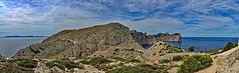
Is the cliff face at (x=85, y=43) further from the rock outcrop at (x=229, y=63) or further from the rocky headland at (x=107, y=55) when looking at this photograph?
the rock outcrop at (x=229, y=63)

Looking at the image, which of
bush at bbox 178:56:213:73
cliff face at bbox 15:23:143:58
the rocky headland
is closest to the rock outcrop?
the rocky headland

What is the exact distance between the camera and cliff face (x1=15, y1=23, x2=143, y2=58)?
78.4 metres

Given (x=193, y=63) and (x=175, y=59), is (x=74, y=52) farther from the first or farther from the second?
(x=193, y=63)

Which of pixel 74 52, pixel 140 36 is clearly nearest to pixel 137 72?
pixel 74 52

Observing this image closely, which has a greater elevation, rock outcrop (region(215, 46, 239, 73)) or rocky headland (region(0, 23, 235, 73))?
rock outcrop (region(215, 46, 239, 73))

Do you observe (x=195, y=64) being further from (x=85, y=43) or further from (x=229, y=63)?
(x=85, y=43)

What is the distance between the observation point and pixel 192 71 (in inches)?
914

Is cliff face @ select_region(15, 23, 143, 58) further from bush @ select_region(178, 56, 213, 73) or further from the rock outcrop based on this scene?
the rock outcrop

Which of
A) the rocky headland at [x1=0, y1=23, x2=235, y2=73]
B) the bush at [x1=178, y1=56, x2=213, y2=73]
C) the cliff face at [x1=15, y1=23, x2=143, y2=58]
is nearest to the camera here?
the bush at [x1=178, y1=56, x2=213, y2=73]

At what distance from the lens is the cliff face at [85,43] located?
3088 inches

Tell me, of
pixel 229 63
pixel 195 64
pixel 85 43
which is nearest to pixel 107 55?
pixel 85 43

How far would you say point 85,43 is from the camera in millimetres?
86062

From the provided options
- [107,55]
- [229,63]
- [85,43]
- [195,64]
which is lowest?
[107,55]

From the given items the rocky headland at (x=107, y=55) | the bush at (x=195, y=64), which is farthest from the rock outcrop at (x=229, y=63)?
the bush at (x=195, y=64)
